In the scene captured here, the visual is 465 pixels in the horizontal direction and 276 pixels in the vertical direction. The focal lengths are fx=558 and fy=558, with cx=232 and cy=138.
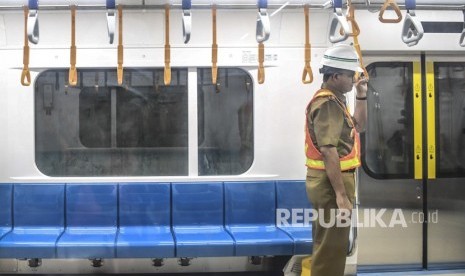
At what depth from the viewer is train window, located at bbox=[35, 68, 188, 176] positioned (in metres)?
4.05

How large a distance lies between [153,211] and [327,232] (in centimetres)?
136

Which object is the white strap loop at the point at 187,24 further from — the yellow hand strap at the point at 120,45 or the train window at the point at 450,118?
the train window at the point at 450,118

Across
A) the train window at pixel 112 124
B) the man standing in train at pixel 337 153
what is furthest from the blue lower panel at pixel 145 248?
the man standing in train at pixel 337 153

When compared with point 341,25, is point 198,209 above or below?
below

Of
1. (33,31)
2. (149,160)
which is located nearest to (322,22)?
(149,160)

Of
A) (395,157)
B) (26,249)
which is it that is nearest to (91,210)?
(26,249)

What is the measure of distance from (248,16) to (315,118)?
115cm

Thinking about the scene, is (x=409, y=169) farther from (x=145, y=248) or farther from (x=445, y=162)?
(x=145, y=248)

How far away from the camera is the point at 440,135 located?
431cm

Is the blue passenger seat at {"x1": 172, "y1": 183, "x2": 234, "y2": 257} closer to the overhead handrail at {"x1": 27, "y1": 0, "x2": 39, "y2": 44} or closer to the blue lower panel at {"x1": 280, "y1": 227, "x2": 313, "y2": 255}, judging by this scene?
the blue lower panel at {"x1": 280, "y1": 227, "x2": 313, "y2": 255}

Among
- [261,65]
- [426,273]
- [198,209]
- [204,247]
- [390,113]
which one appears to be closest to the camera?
[204,247]

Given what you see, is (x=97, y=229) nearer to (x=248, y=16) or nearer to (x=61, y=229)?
(x=61, y=229)

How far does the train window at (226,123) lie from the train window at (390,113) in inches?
37.4

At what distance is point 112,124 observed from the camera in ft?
13.4
